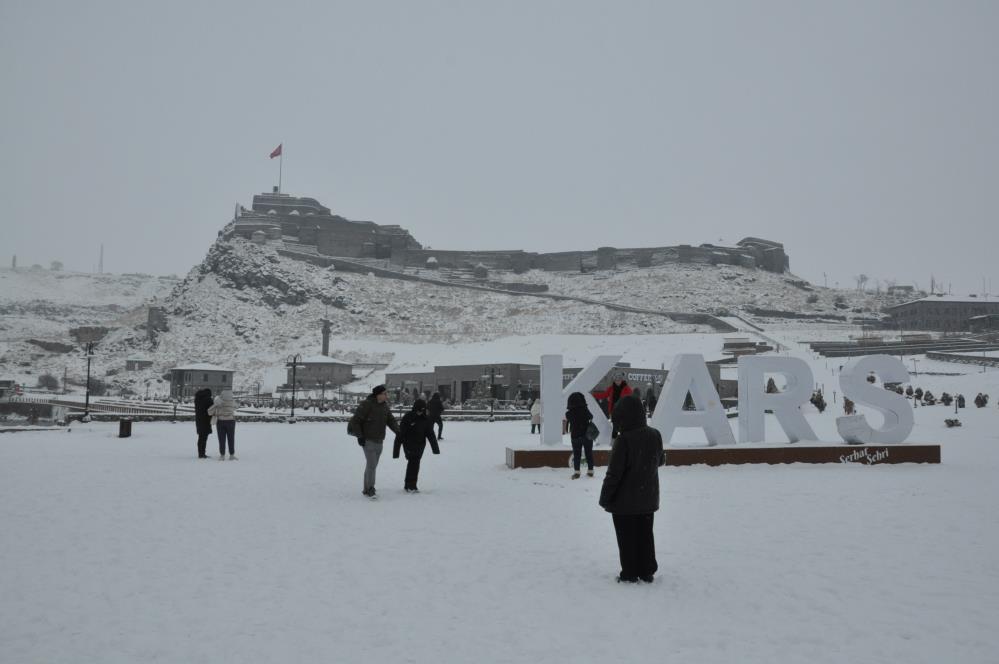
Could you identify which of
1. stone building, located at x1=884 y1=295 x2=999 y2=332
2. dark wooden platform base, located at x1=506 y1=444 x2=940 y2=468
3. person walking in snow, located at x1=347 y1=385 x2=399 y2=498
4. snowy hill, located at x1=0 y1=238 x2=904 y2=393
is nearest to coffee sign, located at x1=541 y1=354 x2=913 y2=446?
dark wooden platform base, located at x1=506 y1=444 x2=940 y2=468

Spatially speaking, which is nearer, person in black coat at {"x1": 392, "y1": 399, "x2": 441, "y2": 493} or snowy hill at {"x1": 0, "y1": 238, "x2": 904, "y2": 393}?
person in black coat at {"x1": 392, "y1": 399, "x2": 441, "y2": 493}

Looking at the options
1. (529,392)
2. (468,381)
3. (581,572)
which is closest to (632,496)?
(581,572)

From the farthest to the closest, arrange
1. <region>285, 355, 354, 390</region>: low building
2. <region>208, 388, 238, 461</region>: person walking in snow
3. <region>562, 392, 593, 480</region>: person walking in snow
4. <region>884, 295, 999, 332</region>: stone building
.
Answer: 1. <region>884, 295, 999, 332</region>: stone building
2. <region>285, 355, 354, 390</region>: low building
3. <region>208, 388, 238, 461</region>: person walking in snow
4. <region>562, 392, 593, 480</region>: person walking in snow

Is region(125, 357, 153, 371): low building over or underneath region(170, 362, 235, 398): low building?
over

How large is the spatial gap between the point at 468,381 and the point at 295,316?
137 feet

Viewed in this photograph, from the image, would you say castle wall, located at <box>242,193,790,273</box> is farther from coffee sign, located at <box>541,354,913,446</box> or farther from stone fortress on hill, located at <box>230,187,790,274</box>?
coffee sign, located at <box>541,354,913,446</box>

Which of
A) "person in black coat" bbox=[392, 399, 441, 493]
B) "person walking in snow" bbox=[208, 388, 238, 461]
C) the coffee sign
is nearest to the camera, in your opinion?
"person in black coat" bbox=[392, 399, 441, 493]

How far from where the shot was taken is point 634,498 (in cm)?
601

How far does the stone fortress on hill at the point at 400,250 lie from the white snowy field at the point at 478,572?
306ft

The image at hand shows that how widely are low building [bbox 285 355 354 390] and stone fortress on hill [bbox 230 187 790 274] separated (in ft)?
132

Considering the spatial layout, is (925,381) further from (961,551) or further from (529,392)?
(961,551)

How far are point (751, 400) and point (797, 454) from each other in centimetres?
132

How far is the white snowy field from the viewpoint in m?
4.59

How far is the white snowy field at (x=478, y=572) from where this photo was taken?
15.1 feet
